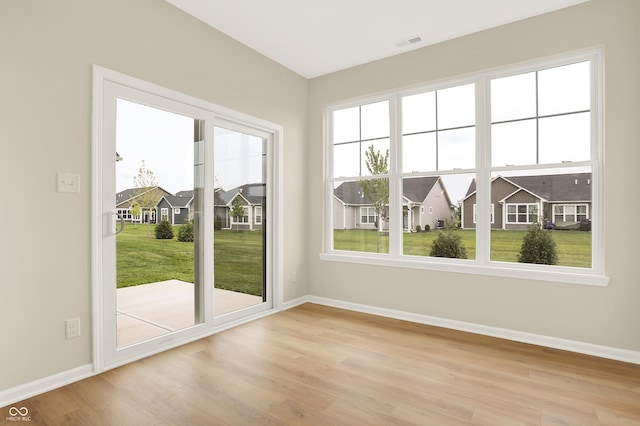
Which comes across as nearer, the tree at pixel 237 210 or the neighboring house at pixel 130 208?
the neighboring house at pixel 130 208

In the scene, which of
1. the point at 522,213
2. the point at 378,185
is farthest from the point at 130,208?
the point at 522,213

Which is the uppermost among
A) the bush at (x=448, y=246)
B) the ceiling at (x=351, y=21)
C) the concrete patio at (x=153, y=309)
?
the ceiling at (x=351, y=21)

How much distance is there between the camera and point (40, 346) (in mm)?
2205

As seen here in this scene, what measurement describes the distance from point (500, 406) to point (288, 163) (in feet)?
10.5

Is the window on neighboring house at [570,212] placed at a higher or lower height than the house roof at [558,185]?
lower

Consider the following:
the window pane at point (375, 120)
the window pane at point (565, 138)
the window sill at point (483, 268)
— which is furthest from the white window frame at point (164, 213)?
the window pane at point (565, 138)

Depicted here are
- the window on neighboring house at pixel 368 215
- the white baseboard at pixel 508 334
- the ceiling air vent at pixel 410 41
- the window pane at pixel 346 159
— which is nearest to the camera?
the white baseboard at pixel 508 334

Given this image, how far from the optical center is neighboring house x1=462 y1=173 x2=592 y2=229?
118 inches

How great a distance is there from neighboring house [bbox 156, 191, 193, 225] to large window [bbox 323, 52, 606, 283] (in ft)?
6.13

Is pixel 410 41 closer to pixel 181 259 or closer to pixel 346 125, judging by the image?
pixel 346 125

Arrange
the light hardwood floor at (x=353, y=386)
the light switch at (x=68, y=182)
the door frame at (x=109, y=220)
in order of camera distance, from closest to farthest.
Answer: the light hardwood floor at (x=353, y=386) < the light switch at (x=68, y=182) < the door frame at (x=109, y=220)

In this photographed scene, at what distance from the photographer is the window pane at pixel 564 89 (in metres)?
2.97

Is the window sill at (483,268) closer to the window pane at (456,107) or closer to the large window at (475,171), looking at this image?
the large window at (475,171)

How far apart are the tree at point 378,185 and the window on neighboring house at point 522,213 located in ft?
4.24
